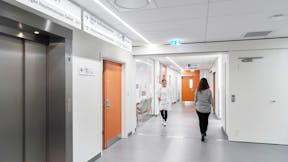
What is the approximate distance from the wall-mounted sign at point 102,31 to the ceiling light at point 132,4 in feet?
2.22

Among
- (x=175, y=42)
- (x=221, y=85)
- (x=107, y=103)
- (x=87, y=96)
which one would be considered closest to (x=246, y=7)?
(x=175, y=42)

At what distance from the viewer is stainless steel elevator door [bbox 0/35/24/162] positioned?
217cm

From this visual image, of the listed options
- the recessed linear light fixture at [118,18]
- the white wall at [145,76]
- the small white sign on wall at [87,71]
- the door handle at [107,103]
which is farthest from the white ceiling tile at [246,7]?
the white wall at [145,76]

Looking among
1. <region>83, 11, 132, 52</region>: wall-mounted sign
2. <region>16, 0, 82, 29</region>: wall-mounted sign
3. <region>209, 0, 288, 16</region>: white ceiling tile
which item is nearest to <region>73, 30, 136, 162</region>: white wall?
<region>83, 11, 132, 52</region>: wall-mounted sign

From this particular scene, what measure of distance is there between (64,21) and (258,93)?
4.84m

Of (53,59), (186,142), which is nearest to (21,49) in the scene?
(53,59)

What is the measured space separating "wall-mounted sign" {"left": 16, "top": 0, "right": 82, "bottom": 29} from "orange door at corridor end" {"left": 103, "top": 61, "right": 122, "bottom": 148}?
1.65m

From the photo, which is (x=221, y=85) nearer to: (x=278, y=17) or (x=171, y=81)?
(x=278, y=17)

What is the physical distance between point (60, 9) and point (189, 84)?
14698mm

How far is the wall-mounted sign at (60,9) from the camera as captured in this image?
7.33 feet

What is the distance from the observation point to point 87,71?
3.37 meters

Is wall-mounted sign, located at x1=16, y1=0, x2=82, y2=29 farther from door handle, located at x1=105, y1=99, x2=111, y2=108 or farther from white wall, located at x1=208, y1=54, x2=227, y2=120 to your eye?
white wall, located at x1=208, y1=54, x2=227, y2=120

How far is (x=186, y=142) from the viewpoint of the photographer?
15.7 ft

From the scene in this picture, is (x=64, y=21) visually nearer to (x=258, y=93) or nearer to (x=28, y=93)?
(x=28, y=93)
